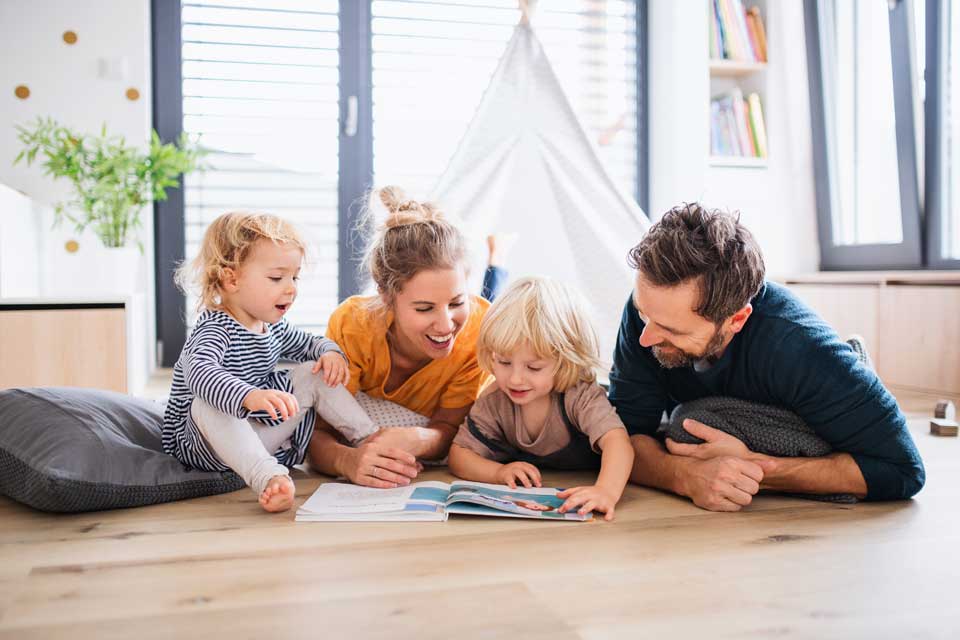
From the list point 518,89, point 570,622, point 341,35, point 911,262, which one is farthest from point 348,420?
point 911,262

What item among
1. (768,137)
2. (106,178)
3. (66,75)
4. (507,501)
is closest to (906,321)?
(768,137)

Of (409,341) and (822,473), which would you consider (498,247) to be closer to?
(409,341)

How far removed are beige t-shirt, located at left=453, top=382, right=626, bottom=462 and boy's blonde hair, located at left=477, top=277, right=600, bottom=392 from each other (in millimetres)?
33

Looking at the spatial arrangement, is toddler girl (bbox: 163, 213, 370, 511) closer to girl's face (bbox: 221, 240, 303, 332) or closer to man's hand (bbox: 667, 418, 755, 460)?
girl's face (bbox: 221, 240, 303, 332)

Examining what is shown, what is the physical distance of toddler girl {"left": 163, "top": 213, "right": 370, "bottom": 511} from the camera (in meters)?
1.41

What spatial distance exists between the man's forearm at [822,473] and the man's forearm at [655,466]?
13cm

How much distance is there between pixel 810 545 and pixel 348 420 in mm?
864

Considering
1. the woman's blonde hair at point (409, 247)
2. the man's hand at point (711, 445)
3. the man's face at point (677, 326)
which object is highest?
the woman's blonde hair at point (409, 247)

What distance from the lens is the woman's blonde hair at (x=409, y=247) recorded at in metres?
1.62

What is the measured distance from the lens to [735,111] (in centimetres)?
380

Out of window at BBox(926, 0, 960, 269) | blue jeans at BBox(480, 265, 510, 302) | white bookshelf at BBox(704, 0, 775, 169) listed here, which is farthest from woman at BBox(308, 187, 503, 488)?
white bookshelf at BBox(704, 0, 775, 169)

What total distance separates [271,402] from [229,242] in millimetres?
364

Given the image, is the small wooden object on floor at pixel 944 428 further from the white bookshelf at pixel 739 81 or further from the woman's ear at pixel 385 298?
the white bookshelf at pixel 739 81

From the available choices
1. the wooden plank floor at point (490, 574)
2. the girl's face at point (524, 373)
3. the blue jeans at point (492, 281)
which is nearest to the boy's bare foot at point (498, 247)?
the blue jeans at point (492, 281)
